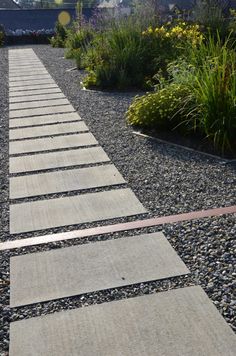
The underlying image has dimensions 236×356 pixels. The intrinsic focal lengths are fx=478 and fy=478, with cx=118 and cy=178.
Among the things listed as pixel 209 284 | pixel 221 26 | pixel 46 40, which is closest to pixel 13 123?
pixel 209 284

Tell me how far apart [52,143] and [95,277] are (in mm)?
2894

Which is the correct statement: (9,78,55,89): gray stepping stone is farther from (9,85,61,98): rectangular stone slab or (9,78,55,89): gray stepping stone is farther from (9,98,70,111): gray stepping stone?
(9,98,70,111): gray stepping stone

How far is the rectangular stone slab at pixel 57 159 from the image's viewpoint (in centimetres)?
466

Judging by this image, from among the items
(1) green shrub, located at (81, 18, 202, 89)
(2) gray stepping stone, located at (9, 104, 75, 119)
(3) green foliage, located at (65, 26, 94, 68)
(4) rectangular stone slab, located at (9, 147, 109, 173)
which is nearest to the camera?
→ (4) rectangular stone slab, located at (9, 147, 109, 173)

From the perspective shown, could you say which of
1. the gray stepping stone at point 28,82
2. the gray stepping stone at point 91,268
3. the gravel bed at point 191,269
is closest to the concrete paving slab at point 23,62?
the gray stepping stone at point 28,82

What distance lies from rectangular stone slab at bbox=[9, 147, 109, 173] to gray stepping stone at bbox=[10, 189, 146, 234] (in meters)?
0.85

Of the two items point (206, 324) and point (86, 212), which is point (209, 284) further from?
point (86, 212)

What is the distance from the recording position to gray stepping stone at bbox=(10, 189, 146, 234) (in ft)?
11.3

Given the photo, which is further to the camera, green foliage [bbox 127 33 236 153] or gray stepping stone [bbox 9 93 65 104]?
gray stepping stone [bbox 9 93 65 104]

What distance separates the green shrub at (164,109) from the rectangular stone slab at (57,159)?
0.78 meters

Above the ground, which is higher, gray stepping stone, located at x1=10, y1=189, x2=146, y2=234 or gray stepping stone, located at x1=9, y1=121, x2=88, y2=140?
gray stepping stone, located at x1=10, y1=189, x2=146, y2=234

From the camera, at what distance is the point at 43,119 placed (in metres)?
6.52

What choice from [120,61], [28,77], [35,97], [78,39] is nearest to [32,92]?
[35,97]

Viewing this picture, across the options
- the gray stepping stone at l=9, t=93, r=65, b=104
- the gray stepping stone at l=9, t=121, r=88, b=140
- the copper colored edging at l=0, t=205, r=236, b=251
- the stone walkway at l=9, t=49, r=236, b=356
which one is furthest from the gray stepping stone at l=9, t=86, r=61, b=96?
the copper colored edging at l=0, t=205, r=236, b=251
